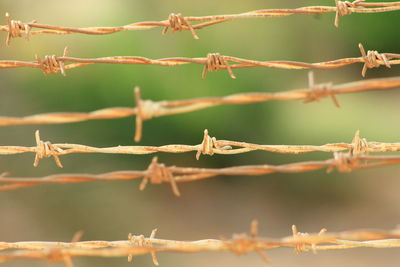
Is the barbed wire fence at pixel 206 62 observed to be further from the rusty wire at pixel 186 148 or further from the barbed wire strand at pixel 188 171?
the barbed wire strand at pixel 188 171

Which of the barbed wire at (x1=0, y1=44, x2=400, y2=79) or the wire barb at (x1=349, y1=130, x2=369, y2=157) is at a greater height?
the barbed wire at (x1=0, y1=44, x2=400, y2=79)

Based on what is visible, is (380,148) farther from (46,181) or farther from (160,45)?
(160,45)

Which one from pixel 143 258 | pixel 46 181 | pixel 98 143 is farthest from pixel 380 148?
pixel 98 143

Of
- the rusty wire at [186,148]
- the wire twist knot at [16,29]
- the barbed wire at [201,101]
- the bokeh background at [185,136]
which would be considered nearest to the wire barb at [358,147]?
the rusty wire at [186,148]

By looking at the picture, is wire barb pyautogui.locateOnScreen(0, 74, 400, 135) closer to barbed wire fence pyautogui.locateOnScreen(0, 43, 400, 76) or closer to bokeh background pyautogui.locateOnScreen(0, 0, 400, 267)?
barbed wire fence pyautogui.locateOnScreen(0, 43, 400, 76)

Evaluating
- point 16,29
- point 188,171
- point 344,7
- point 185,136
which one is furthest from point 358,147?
point 185,136

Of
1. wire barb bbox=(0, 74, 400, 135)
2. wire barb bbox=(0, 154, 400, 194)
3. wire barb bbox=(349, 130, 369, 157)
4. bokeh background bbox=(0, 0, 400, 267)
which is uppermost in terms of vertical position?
bokeh background bbox=(0, 0, 400, 267)

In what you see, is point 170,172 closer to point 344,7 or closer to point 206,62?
point 206,62

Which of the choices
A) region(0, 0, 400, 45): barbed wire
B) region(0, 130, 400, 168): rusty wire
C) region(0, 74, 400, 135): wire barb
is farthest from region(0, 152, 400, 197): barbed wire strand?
region(0, 0, 400, 45): barbed wire
